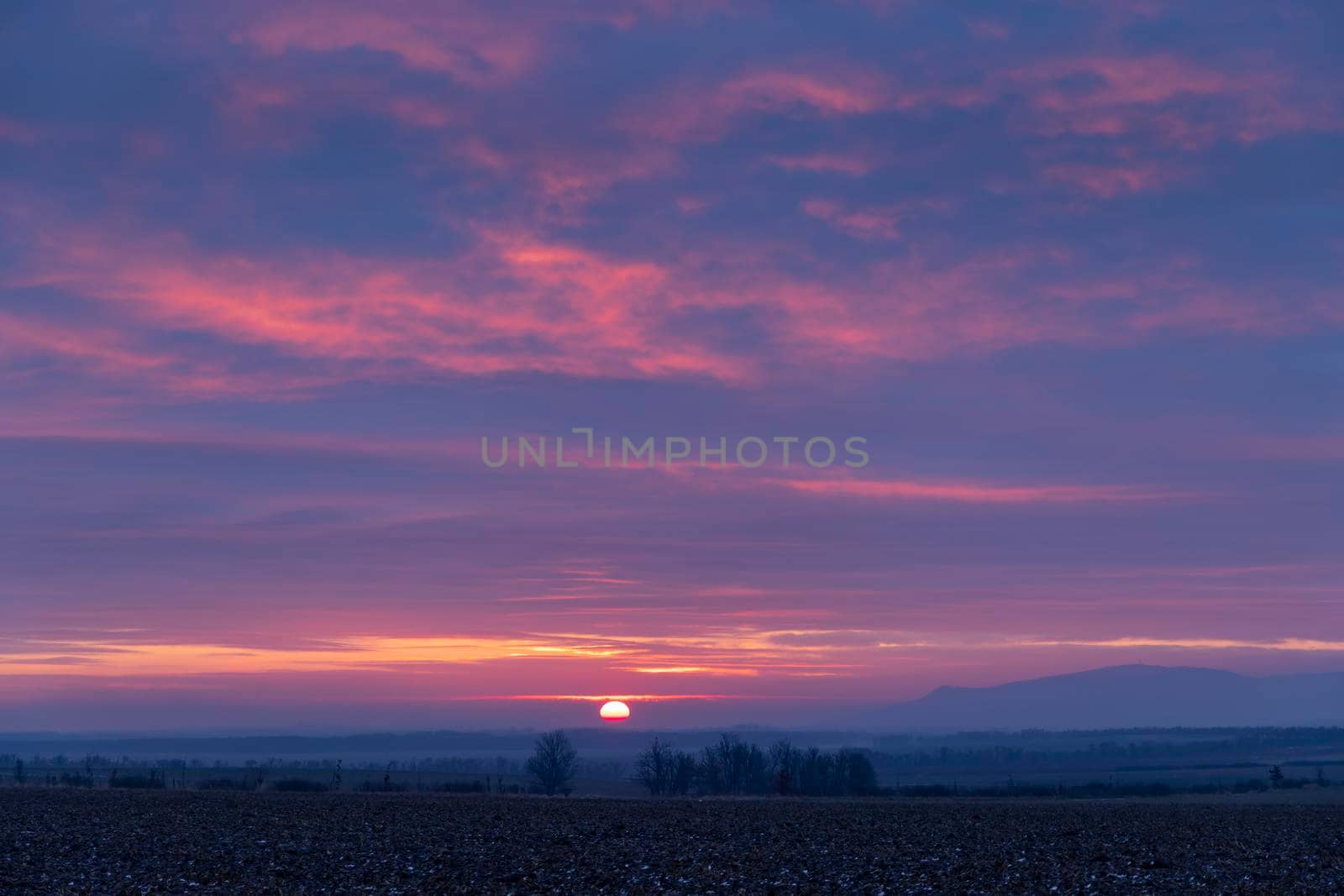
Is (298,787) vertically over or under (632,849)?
under

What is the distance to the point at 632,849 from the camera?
43.9 meters

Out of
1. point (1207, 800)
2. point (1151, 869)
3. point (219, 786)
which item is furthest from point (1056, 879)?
point (219, 786)

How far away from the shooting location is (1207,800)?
92.6m

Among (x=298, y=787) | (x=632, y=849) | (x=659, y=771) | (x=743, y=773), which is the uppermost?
(x=632, y=849)

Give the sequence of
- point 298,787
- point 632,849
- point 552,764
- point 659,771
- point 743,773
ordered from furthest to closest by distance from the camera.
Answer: point 743,773, point 659,771, point 552,764, point 298,787, point 632,849

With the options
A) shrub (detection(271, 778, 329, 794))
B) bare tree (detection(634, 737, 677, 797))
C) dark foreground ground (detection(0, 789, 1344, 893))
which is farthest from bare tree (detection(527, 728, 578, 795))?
dark foreground ground (detection(0, 789, 1344, 893))

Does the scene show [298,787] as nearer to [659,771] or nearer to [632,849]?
[659,771]

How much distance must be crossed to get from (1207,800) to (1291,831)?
4199cm

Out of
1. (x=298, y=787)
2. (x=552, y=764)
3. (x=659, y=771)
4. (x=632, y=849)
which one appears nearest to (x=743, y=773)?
(x=659, y=771)

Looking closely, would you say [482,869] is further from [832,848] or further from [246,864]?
[832,848]

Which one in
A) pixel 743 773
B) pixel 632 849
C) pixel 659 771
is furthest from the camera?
pixel 743 773

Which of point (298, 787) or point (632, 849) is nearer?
point (632, 849)

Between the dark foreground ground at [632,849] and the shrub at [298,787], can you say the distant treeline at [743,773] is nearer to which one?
the shrub at [298,787]

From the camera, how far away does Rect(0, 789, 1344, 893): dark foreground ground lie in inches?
1394
